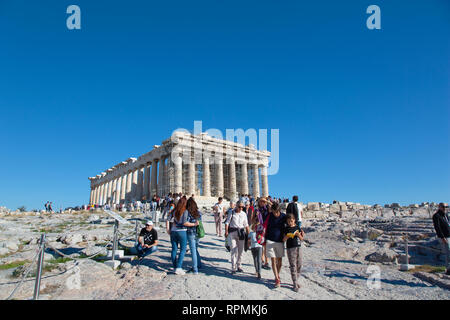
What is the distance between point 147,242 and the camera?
8508 millimetres

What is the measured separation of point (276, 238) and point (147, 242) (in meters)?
4.01

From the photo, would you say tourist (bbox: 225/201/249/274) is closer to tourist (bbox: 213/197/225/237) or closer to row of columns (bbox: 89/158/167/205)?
tourist (bbox: 213/197/225/237)

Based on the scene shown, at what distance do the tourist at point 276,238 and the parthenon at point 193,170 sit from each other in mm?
29786

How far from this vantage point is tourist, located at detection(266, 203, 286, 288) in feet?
21.5

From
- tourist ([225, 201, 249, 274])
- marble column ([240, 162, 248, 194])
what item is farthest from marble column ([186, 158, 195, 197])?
tourist ([225, 201, 249, 274])

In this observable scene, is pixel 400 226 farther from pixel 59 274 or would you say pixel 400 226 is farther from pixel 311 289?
pixel 59 274


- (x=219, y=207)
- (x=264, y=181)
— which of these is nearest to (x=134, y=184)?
(x=264, y=181)

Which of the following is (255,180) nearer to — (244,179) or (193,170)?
(244,179)

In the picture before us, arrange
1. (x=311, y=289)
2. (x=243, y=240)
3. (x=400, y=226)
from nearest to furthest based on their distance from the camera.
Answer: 1. (x=311, y=289)
2. (x=243, y=240)
3. (x=400, y=226)
